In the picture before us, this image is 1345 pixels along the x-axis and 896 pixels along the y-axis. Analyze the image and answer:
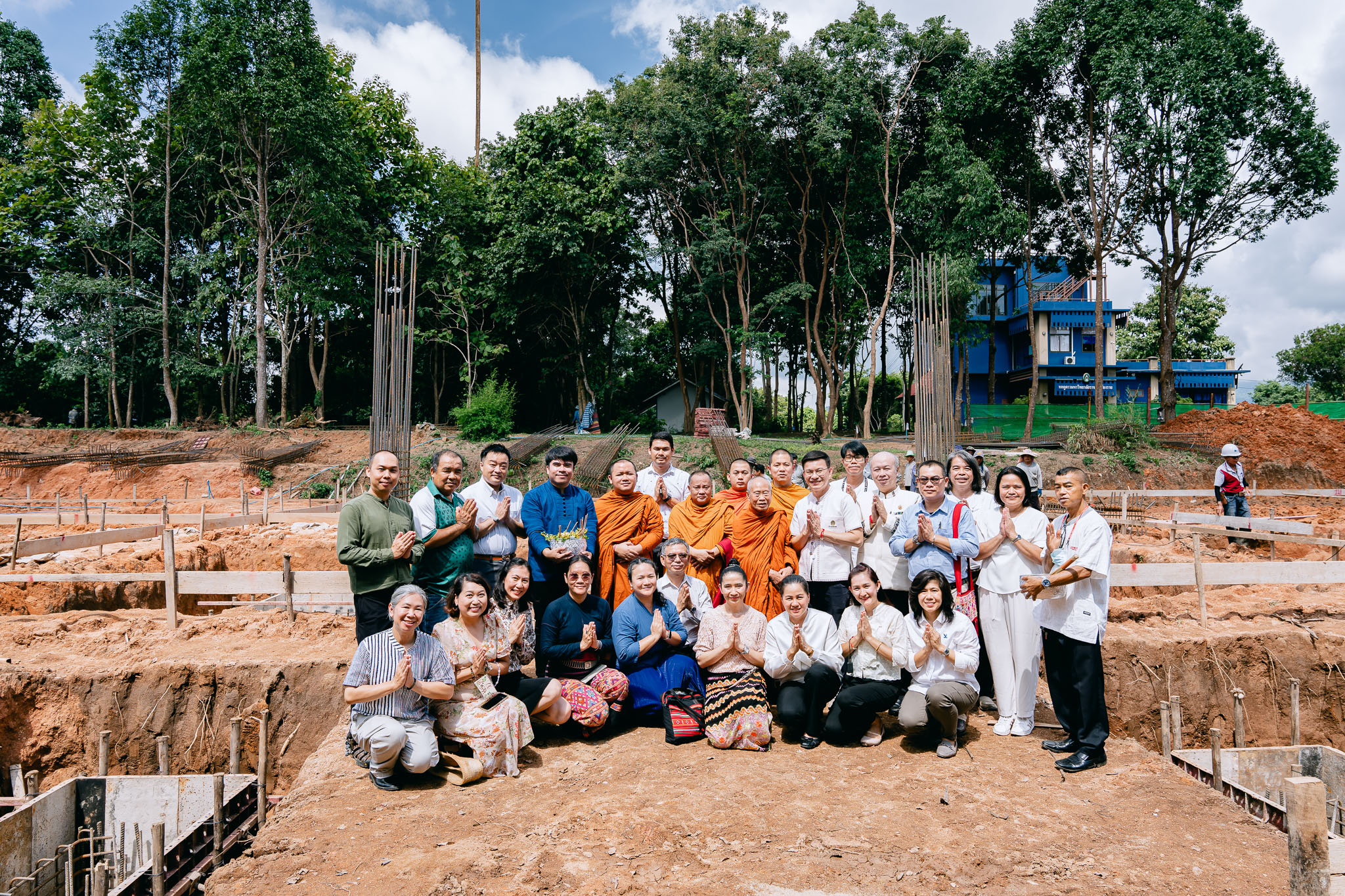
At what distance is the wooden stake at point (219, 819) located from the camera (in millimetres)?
3596

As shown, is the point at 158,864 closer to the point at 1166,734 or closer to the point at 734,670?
the point at 734,670

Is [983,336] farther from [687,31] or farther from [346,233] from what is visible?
[346,233]

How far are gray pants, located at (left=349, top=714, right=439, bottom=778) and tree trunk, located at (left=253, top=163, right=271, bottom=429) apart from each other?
19339mm

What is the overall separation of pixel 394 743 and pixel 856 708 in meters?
2.53

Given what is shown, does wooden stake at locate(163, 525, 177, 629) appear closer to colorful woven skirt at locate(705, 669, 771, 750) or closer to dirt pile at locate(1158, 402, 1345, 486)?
colorful woven skirt at locate(705, 669, 771, 750)

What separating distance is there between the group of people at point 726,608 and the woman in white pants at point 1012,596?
0.04 ft

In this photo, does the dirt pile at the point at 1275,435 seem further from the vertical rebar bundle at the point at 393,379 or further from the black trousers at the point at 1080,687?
the vertical rebar bundle at the point at 393,379

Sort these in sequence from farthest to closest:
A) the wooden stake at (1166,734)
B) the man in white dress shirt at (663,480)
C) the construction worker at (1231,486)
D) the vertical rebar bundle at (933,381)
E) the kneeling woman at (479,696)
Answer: the construction worker at (1231,486), the vertical rebar bundle at (933,381), the man in white dress shirt at (663,480), the wooden stake at (1166,734), the kneeling woman at (479,696)

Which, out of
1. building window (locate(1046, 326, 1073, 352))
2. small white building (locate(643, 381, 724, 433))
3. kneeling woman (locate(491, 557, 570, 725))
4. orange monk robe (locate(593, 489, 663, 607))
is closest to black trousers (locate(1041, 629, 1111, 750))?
orange monk robe (locate(593, 489, 663, 607))

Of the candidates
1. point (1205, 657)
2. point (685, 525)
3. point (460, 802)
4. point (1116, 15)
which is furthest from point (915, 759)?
point (1116, 15)

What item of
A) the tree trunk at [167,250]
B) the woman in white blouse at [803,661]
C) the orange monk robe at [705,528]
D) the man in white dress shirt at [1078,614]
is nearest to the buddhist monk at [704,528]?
the orange monk robe at [705,528]

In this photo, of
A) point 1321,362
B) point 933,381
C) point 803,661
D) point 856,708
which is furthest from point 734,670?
point 1321,362

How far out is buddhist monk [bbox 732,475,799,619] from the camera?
4883mm

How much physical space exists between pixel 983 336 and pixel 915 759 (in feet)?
70.2
